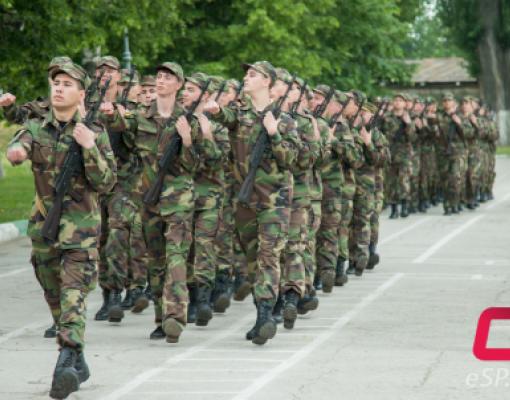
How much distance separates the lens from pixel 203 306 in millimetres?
A: 12391

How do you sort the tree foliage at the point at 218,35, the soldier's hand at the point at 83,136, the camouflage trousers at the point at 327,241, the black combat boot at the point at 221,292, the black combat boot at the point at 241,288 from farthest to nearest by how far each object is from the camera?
the tree foliage at the point at 218,35
the camouflage trousers at the point at 327,241
the black combat boot at the point at 241,288
the black combat boot at the point at 221,292
the soldier's hand at the point at 83,136

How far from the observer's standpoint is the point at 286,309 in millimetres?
12102

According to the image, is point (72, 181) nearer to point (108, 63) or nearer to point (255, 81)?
point (255, 81)

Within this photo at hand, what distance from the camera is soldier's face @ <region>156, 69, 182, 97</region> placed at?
1149cm

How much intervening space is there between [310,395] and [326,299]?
17.3 feet

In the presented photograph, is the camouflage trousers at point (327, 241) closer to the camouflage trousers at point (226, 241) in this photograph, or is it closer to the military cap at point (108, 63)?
the camouflage trousers at point (226, 241)

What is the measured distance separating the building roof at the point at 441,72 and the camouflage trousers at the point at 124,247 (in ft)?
250

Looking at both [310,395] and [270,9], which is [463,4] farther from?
[310,395]

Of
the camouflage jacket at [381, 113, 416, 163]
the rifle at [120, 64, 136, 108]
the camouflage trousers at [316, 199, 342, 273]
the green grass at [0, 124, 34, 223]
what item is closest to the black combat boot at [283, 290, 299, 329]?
the rifle at [120, 64, 136, 108]

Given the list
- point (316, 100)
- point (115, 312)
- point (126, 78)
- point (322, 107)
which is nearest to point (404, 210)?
point (316, 100)

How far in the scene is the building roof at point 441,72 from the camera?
93.1 m

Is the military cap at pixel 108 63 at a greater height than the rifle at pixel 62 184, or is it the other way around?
the military cap at pixel 108 63

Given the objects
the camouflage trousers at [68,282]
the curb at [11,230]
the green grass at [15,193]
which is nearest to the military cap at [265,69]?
the camouflage trousers at [68,282]

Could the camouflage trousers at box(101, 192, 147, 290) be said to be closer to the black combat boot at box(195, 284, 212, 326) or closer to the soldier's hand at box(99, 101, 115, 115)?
the black combat boot at box(195, 284, 212, 326)
